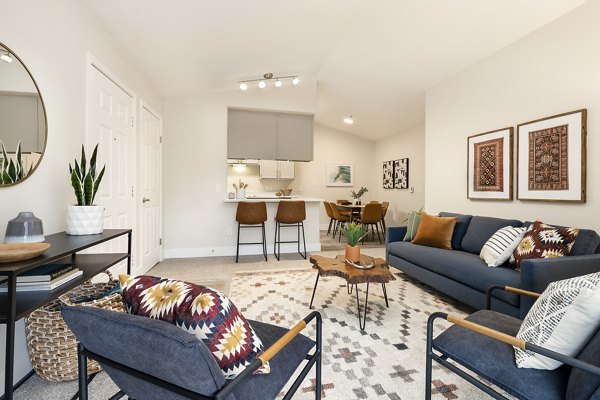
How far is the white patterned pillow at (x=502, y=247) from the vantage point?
2.23 m

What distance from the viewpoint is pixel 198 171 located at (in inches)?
171

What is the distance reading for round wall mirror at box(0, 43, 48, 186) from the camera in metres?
1.36

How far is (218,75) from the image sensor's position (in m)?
3.75

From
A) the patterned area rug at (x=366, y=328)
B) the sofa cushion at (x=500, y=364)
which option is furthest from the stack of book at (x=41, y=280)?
the sofa cushion at (x=500, y=364)

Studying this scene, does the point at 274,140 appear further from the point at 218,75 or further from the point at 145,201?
the point at 145,201

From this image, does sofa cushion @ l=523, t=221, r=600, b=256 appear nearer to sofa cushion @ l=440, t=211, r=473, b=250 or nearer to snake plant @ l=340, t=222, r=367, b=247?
sofa cushion @ l=440, t=211, r=473, b=250

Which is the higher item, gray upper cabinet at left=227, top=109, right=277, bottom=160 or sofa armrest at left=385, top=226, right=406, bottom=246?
gray upper cabinet at left=227, top=109, right=277, bottom=160

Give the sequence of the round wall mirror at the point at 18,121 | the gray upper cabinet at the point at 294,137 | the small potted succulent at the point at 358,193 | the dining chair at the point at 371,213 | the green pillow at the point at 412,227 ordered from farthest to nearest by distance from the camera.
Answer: the small potted succulent at the point at 358,193
the dining chair at the point at 371,213
the gray upper cabinet at the point at 294,137
the green pillow at the point at 412,227
the round wall mirror at the point at 18,121

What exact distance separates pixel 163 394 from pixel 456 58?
406cm

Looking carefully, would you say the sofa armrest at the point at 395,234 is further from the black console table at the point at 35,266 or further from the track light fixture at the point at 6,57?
the track light fixture at the point at 6,57

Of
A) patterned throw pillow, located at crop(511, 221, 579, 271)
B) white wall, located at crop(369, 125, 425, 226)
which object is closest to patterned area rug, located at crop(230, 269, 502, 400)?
patterned throw pillow, located at crop(511, 221, 579, 271)

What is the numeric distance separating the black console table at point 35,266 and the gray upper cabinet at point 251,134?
2908 mm

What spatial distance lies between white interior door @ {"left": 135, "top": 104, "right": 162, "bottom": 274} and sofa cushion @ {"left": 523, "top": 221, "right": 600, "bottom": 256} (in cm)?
415

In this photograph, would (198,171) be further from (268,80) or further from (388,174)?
(388,174)
